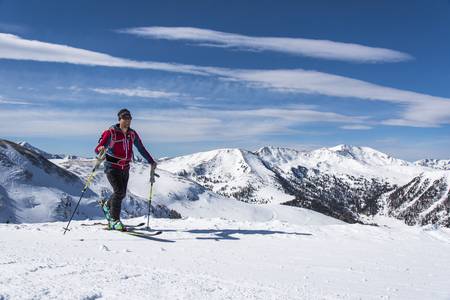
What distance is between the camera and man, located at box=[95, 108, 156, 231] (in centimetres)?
1304

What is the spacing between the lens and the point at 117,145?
43.3ft

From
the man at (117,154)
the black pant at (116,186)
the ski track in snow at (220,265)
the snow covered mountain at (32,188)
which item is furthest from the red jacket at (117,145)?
the snow covered mountain at (32,188)

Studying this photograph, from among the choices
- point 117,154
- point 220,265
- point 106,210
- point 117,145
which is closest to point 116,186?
point 117,154

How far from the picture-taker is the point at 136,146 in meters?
14.1

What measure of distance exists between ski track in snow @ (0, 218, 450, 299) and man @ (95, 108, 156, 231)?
2.59ft

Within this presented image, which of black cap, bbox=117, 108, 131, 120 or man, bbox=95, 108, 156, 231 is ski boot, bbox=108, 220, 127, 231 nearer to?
man, bbox=95, 108, 156, 231

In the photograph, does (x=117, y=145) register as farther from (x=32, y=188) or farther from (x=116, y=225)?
(x=32, y=188)

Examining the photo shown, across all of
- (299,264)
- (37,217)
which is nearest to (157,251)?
(299,264)

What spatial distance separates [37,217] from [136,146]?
275 ft

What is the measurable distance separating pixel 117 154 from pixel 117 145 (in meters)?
0.28

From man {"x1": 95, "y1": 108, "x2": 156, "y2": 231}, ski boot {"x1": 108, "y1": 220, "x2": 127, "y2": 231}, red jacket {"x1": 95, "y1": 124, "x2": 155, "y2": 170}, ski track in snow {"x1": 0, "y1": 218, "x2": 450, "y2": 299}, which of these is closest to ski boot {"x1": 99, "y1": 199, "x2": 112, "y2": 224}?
man {"x1": 95, "y1": 108, "x2": 156, "y2": 231}

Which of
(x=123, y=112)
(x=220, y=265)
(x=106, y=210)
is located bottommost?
(x=220, y=265)

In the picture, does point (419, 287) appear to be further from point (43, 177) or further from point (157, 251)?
point (43, 177)

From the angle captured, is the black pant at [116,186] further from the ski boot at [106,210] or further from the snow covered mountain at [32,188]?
the snow covered mountain at [32,188]
